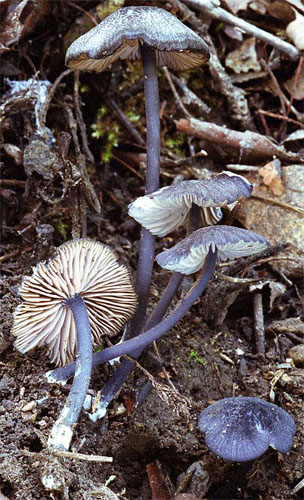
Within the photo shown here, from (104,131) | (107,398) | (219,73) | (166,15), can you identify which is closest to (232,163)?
(219,73)

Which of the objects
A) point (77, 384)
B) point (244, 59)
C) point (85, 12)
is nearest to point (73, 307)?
point (77, 384)

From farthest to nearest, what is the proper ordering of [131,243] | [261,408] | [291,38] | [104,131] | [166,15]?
[291,38]
[104,131]
[131,243]
[166,15]
[261,408]

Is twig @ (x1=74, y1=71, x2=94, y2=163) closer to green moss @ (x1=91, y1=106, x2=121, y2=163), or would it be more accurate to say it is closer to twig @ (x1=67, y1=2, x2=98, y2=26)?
green moss @ (x1=91, y1=106, x2=121, y2=163)

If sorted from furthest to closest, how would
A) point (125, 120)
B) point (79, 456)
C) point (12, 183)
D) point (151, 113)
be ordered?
point (125, 120)
point (12, 183)
point (151, 113)
point (79, 456)

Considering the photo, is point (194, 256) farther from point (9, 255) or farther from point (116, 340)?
point (9, 255)

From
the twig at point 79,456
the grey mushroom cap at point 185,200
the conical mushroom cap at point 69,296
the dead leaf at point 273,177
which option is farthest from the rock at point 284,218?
the twig at point 79,456

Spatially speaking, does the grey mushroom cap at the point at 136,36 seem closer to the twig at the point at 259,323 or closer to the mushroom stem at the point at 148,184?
the mushroom stem at the point at 148,184

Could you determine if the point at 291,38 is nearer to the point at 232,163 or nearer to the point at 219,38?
the point at 219,38
